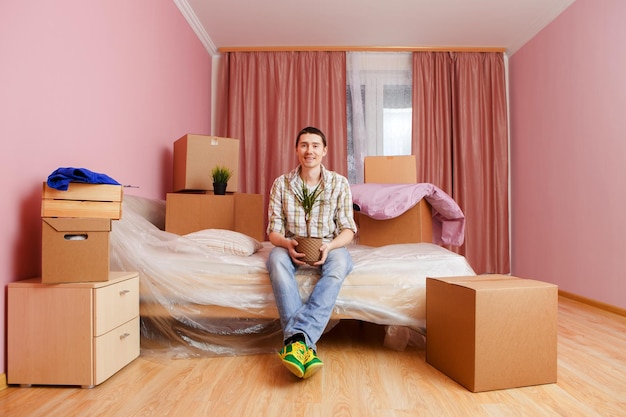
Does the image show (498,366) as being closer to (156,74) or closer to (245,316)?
(245,316)

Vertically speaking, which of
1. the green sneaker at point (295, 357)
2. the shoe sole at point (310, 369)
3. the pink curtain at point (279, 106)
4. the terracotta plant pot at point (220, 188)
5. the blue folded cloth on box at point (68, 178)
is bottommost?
the shoe sole at point (310, 369)

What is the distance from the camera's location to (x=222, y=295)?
193 centimetres

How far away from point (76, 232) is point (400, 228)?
1.83 metres

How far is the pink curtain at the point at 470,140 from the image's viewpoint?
4.22 m

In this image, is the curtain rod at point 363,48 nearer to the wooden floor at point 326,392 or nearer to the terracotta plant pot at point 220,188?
the terracotta plant pot at point 220,188

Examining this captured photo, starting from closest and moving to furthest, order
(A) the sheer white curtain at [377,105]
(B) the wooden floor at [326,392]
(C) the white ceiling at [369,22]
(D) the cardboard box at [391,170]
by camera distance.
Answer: (B) the wooden floor at [326,392] → (D) the cardboard box at [391,170] → (C) the white ceiling at [369,22] → (A) the sheer white curtain at [377,105]

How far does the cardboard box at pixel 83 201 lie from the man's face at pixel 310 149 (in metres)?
0.80

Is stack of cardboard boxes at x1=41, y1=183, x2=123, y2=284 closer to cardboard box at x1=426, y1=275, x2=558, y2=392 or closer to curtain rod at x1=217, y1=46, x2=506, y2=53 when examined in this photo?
cardboard box at x1=426, y1=275, x2=558, y2=392

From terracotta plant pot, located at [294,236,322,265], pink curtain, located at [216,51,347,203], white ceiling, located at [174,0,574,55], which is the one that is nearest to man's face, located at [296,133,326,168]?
terracotta plant pot, located at [294,236,322,265]

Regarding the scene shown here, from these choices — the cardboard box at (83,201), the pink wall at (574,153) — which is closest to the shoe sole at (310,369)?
the cardboard box at (83,201)

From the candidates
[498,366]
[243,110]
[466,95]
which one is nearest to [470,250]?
[466,95]

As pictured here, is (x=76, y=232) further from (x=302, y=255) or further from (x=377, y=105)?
(x=377, y=105)

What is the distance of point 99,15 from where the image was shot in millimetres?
2191

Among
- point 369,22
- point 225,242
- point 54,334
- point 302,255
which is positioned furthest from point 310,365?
point 369,22
